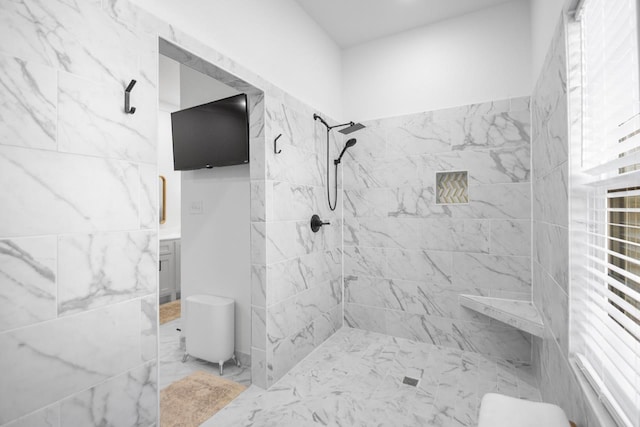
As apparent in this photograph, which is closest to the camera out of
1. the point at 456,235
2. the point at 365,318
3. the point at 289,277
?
the point at 289,277

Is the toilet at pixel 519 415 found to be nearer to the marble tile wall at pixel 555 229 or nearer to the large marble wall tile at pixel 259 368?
the marble tile wall at pixel 555 229

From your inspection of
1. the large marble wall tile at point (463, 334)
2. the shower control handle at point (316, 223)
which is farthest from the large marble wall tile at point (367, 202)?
the large marble wall tile at point (463, 334)

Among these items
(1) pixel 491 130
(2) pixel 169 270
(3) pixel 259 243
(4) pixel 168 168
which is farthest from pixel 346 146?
(4) pixel 168 168

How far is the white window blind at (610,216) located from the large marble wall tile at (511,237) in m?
1.33

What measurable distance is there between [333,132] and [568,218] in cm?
213

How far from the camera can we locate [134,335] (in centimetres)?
130

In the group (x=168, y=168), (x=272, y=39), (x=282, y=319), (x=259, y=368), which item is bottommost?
(x=259, y=368)

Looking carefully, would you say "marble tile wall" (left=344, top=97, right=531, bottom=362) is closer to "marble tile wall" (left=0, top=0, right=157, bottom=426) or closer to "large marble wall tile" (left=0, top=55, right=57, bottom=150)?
"marble tile wall" (left=0, top=0, right=157, bottom=426)

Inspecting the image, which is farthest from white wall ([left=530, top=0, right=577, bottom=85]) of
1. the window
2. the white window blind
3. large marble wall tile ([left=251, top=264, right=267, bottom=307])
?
large marble wall tile ([left=251, top=264, right=267, bottom=307])

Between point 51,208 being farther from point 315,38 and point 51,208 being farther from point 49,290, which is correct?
point 315,38

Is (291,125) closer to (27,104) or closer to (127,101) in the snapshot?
(127,101)

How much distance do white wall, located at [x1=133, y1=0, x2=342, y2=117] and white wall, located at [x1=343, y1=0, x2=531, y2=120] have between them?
0.30 m

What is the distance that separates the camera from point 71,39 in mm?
1115

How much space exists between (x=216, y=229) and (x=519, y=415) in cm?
230
